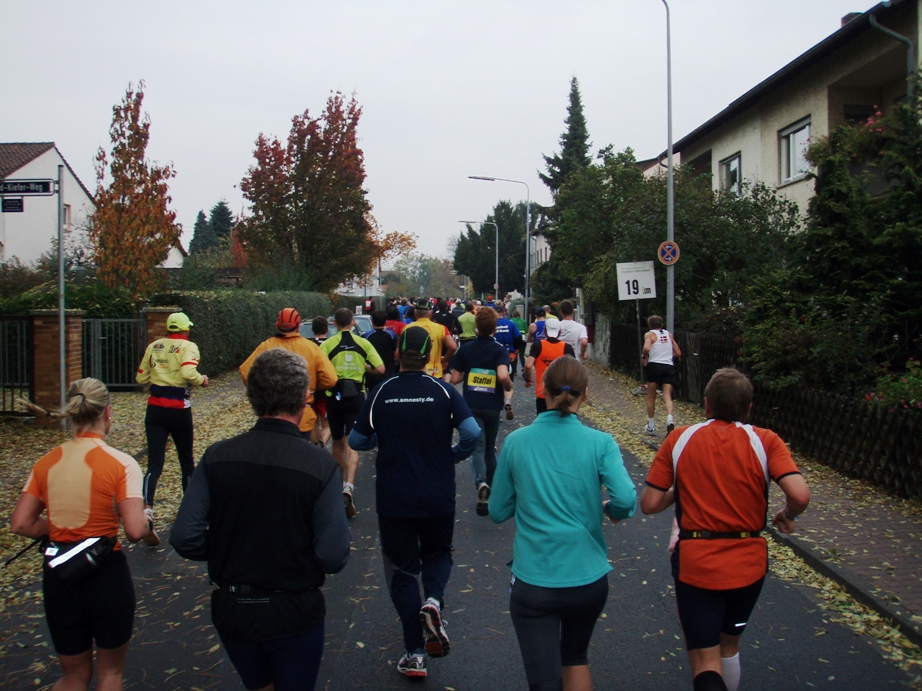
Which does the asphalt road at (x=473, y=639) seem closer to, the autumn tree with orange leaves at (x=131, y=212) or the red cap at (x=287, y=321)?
the red cap at (x=287, y=321)

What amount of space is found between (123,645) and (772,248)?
1829 centimetres

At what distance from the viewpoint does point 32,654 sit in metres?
4.72

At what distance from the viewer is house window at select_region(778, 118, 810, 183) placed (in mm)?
20484

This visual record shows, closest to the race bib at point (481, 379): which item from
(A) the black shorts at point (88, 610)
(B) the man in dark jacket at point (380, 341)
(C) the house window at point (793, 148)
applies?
(B) the man in dark jacket at point (380, 341)

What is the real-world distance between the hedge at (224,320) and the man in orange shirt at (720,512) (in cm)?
1746

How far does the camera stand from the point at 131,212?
2345 centimetres

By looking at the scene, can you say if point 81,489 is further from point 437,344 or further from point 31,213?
point 31,213

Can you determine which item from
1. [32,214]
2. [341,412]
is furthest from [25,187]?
[32,214]

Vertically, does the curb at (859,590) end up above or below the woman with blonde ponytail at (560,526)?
below

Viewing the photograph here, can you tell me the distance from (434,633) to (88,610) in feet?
5.62

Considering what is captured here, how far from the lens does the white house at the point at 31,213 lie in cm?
3944

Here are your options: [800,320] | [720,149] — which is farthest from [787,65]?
[800,320]

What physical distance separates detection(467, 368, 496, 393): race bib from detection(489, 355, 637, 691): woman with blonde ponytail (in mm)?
4307

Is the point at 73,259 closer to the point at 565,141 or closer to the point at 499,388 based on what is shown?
the point at 499,388
